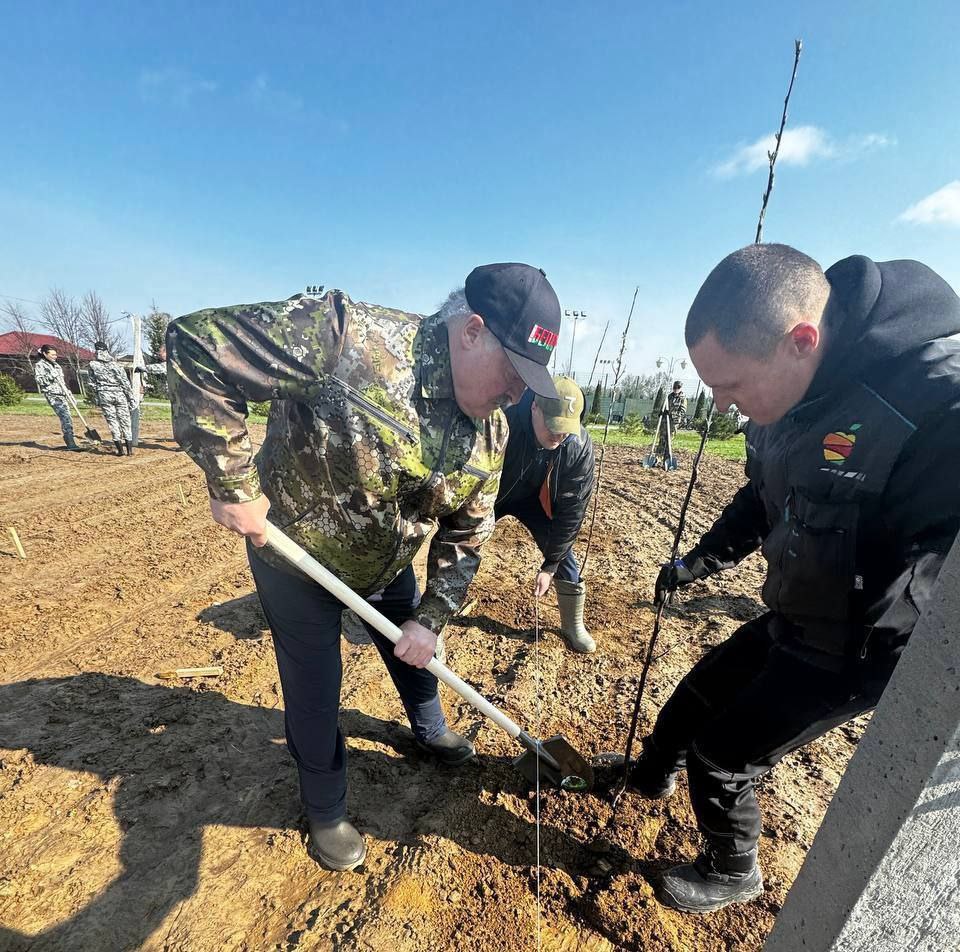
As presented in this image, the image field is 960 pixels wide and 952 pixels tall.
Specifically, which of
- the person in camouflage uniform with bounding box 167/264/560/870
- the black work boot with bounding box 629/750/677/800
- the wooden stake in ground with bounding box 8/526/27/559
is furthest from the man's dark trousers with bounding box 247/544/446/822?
the wooden stake in ground with bounding box 8/526/27/559

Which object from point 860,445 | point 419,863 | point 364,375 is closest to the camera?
point 860,445

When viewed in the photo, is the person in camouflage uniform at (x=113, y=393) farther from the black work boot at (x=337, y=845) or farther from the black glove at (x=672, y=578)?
the black glove at (x=672, y=578)

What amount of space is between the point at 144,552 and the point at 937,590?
19.3ft

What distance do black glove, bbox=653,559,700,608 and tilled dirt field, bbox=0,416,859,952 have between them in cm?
98

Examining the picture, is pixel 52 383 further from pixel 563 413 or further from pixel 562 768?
pixel 562 768

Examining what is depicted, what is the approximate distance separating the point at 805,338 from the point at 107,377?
37.2ft

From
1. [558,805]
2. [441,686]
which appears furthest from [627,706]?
[441,686]

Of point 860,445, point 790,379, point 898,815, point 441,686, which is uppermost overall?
point 790,379

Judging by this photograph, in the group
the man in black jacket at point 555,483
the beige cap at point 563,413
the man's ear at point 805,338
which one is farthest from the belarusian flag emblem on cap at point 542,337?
the man in black jacket at point 555,483

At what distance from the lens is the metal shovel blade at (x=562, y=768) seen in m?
2.43

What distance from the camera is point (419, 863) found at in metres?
2.04

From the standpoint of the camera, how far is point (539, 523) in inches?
146

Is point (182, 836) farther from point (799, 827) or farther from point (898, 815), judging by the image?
point (799, 827)

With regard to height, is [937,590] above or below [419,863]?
above
